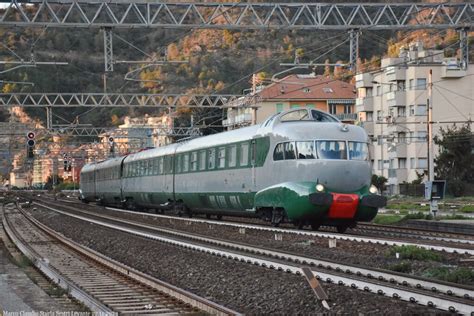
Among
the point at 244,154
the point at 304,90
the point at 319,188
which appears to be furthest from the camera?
the point at 304,90

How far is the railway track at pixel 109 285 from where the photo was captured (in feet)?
37.8

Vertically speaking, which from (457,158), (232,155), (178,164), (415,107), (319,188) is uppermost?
(415,107)

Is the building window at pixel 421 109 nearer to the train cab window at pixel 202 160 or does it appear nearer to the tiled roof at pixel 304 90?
the tiled roof at pixel 304 90

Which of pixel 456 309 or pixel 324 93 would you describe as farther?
pixel 324 93

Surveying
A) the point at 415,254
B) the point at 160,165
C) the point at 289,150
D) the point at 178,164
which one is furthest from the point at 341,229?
the point at 160,165

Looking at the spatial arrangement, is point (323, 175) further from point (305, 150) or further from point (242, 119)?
point (242, 119)

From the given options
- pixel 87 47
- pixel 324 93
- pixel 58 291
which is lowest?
pixel 58 291

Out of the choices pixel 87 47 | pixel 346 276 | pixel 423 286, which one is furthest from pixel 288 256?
pixel 87 47

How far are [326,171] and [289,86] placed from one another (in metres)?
70.8

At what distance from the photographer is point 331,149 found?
22.7 meters

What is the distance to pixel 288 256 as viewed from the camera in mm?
17062

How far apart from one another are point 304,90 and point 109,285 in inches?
3104

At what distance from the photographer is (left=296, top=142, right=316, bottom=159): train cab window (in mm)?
22656

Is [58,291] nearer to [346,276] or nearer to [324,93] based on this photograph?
[346,276]
